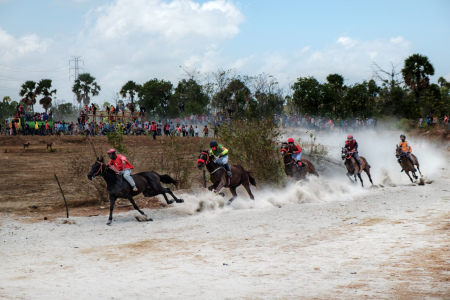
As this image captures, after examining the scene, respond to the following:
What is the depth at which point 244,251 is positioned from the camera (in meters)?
11.6

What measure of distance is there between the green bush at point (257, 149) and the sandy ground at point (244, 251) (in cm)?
322

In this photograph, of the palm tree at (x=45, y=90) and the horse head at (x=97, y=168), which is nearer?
the horse head at (x=97, y=168)

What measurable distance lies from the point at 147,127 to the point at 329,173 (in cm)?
2483

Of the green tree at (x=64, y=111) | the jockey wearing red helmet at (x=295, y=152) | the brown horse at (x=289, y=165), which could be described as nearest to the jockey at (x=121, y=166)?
the brown horse at (x=289, y=165)

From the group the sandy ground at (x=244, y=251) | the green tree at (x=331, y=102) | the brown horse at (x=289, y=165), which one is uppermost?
the green tree at (x=331, y=102)

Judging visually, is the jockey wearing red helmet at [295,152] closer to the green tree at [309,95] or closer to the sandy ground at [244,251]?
the sandy ground at [244,251]

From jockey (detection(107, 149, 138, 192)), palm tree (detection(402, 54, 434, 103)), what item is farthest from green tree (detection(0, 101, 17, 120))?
jockey (detection(107, 149, 138, 192))

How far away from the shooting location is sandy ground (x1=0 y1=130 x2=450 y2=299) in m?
8.64

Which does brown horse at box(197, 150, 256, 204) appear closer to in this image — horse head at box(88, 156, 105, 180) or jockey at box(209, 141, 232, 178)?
jockey at box(209, 141, 232, 178)

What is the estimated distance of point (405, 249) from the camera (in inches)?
432

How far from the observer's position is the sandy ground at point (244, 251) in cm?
864

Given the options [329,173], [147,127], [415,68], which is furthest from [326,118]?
[329,173]

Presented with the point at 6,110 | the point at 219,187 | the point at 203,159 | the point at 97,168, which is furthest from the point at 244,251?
the point at 6,110

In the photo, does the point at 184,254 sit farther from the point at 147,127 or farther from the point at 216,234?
the point at 147,127
